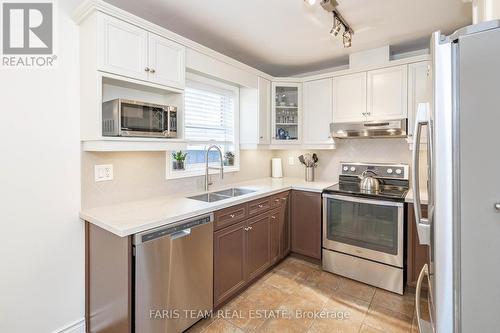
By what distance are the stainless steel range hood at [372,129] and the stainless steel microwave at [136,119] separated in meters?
1.95

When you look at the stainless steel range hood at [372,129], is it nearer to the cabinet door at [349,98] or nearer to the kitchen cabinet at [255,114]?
the cabinet door at [349,98]

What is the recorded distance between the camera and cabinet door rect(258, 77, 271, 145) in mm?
3232

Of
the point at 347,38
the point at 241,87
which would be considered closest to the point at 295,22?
the point at 347,38

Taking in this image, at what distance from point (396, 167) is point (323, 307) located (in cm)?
176

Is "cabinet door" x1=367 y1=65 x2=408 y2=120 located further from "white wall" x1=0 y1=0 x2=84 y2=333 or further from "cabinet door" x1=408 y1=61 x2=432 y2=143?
"white wall" x1=0 y1=0 x2=84 y2=333

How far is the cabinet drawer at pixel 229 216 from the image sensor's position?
206cm

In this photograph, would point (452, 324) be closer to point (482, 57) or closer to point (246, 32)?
point (482, 57)

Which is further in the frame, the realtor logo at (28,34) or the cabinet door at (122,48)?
the cabinet door at (122,48)

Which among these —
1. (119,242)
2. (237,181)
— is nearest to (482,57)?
(119,242)

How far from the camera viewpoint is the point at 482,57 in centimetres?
86

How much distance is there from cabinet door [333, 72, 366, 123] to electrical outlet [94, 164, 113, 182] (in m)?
2.53

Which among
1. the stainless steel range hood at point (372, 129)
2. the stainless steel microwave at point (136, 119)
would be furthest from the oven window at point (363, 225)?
the stainless steel microwave at point (136, 119)

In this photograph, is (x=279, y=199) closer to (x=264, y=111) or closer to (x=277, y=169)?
(x=277, y=169)

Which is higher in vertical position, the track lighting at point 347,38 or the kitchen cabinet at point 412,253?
the track lighting at point 347,38
